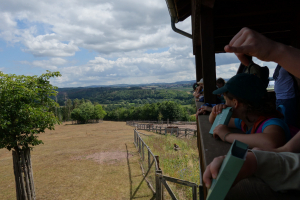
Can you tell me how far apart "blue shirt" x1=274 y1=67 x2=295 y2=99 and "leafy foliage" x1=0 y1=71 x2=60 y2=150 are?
267 inches

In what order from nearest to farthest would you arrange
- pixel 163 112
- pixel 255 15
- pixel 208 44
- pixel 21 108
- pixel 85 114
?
1. pixel 208 44
2. pixel 255 15
3. pixel 21 108
4. pixel 85 114
5. pixel 163 112

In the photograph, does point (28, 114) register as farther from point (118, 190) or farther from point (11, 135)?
point (118, 190)

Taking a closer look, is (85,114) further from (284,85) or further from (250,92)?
(250,92)

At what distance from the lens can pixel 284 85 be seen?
2598 millimetres

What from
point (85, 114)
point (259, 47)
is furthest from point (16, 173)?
point (85, 114)

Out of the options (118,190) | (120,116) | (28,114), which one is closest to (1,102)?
(28,114)

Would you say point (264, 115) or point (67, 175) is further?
point (67, 175)

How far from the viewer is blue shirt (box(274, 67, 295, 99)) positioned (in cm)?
254

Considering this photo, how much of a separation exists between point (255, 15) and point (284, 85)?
5.08 feet

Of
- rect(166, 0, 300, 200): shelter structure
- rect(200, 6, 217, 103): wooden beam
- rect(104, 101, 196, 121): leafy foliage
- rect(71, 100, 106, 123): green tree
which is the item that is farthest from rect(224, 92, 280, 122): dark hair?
rect(71, 100, 106, 123): green tree

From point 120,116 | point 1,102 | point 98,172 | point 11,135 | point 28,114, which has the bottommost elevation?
point 120,116

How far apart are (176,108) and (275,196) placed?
237 ft

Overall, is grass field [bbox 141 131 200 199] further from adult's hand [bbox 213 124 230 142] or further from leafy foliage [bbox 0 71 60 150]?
adult's hand [bbox 213 124 230 142]

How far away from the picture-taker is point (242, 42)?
73 centimetres
